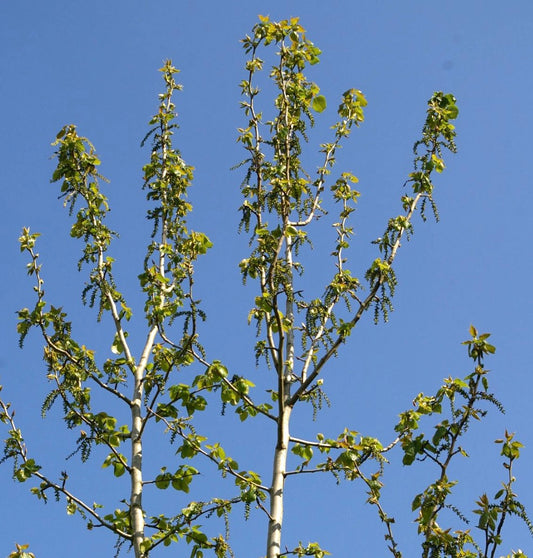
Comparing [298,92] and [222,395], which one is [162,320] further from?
[298,92]

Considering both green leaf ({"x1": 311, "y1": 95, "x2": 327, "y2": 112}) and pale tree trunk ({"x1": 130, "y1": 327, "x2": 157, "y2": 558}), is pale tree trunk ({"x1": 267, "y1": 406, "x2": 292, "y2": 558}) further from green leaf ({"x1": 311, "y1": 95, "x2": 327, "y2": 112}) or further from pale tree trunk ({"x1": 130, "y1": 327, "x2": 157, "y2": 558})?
green leaf ({"x1": 311, "y1": 95, "x2": 327, "y2": 112})

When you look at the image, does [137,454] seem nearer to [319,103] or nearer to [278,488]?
[278,488]

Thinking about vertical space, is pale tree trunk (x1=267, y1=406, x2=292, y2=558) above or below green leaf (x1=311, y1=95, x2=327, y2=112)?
below

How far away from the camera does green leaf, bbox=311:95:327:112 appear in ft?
37.7

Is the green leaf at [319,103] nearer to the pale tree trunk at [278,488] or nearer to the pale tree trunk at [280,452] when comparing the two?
the pale tree trunk at [280,452]

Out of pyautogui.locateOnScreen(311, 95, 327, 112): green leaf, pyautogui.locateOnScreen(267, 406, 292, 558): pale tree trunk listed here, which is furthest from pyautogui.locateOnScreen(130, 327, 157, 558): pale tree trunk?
pyautogui.locateOnScreen(311, 95, 327, 112): green leaf

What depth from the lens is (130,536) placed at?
9.07 metres

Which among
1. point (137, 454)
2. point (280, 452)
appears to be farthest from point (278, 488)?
point (137, 454)

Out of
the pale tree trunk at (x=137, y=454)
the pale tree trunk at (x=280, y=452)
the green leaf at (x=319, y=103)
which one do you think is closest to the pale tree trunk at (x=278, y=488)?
the pale tree trunk at (x=280, y=452)

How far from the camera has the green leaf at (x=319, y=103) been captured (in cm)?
1149

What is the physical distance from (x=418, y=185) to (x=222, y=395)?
142 inches

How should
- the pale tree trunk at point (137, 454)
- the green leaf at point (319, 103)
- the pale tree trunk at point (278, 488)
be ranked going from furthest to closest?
the green leaf at point (319, 103), the pale tree trunk at point (137, 454), the pale tree trunk at point (278, 488)

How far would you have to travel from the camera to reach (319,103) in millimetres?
11508

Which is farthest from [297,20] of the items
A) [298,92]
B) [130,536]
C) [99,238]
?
[130,536]
